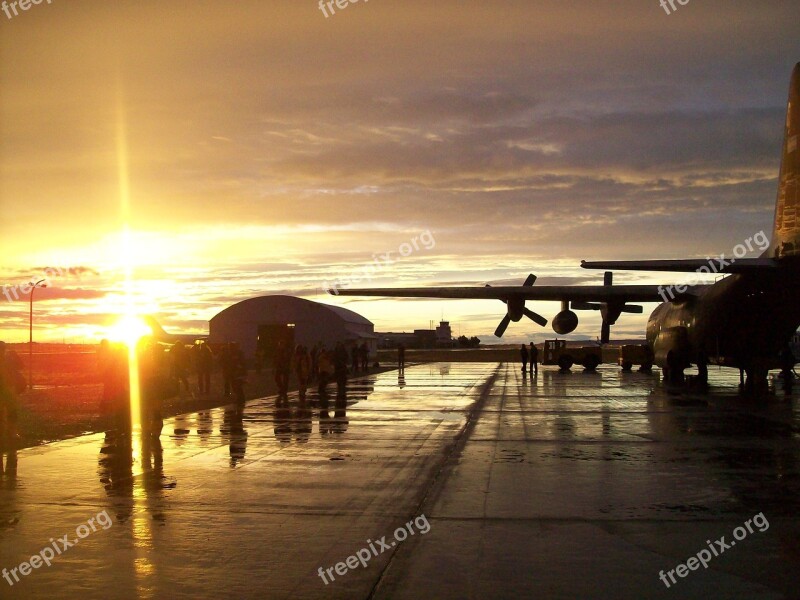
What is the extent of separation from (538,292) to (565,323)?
3674mm

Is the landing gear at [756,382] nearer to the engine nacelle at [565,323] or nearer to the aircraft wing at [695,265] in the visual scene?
the aircraft wing at [695,265]

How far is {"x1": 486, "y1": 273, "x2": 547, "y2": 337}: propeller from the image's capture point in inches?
1446

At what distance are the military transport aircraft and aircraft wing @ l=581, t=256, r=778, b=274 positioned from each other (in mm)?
28

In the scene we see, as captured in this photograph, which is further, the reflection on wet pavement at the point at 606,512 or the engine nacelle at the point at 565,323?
the engine nacelle at the point at 565,323

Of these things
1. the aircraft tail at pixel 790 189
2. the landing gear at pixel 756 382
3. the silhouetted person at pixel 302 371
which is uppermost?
the aircraft tail at pixel 790 189

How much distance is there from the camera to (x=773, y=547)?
7418 mm

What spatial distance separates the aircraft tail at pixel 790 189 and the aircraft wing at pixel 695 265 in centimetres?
73

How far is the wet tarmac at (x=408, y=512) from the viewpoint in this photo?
6.48m

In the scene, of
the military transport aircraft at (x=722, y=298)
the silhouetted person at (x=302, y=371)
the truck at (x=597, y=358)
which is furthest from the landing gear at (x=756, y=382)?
the silhouetted person at (x=302, y=371)

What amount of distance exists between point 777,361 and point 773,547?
80.4 ft

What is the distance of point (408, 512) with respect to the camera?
8.96m

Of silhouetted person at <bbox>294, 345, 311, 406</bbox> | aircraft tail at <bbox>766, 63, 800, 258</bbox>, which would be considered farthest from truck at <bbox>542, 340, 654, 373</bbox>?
silhouetted person at <bbox>294, 345, 311, 406</bbox>

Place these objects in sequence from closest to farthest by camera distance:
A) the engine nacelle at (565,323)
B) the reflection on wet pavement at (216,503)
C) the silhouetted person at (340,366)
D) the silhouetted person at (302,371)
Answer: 1. the reflection on wet pavement at (216,503)
2. the silhouetted person at (302,371)
3. the silhouetted person at (340,366)
4. the engine nacelle at (565,323)

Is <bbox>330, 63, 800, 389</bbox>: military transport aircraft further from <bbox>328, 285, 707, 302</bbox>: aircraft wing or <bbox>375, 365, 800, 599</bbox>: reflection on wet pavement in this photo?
<bbox>375, 365, 800, 599</bbox>: reflection on wet pavement
